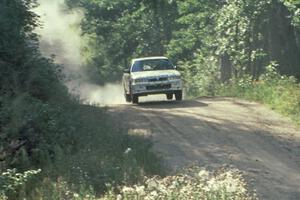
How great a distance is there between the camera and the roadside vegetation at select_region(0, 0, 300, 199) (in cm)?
800

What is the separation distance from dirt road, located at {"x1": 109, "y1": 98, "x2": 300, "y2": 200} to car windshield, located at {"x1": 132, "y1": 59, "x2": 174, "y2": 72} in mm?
2526

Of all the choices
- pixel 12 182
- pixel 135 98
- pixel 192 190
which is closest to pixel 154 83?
pixel 135 98

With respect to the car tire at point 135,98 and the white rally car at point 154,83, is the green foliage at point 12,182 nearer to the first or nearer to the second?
the white rally car at point 154,83

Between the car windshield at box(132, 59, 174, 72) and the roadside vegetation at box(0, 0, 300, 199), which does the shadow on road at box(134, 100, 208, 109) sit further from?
the roadside vegetation at box(0, 0, 300, 199)

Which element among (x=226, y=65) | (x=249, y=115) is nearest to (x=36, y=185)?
(x=249, y=115)

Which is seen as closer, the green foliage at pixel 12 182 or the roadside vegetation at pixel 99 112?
the roadside vegetation at pixel 99 112

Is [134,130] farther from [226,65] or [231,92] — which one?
[226,65]

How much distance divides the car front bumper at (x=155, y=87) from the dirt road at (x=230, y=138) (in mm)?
1083

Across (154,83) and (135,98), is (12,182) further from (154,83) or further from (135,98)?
(135,98)

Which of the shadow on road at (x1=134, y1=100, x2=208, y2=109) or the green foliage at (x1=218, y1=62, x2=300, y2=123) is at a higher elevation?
the green foliage at (x1=218, y1=62, x2=300, y2=123)

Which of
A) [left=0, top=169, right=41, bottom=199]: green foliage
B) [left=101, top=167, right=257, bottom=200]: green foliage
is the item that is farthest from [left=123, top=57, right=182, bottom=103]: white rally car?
[left=101, top=167, right=257, bottom=200]: green foliage

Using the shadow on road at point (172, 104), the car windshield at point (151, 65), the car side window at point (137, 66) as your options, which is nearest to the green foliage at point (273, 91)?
the shadow on road at point (172, 104)

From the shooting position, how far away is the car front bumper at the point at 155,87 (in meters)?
21.2

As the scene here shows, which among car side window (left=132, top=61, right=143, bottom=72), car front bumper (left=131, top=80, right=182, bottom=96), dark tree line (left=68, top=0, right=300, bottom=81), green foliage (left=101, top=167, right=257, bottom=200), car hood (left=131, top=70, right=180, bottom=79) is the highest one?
dark tree line (left=68, top=0, right=300, bottom=81)
